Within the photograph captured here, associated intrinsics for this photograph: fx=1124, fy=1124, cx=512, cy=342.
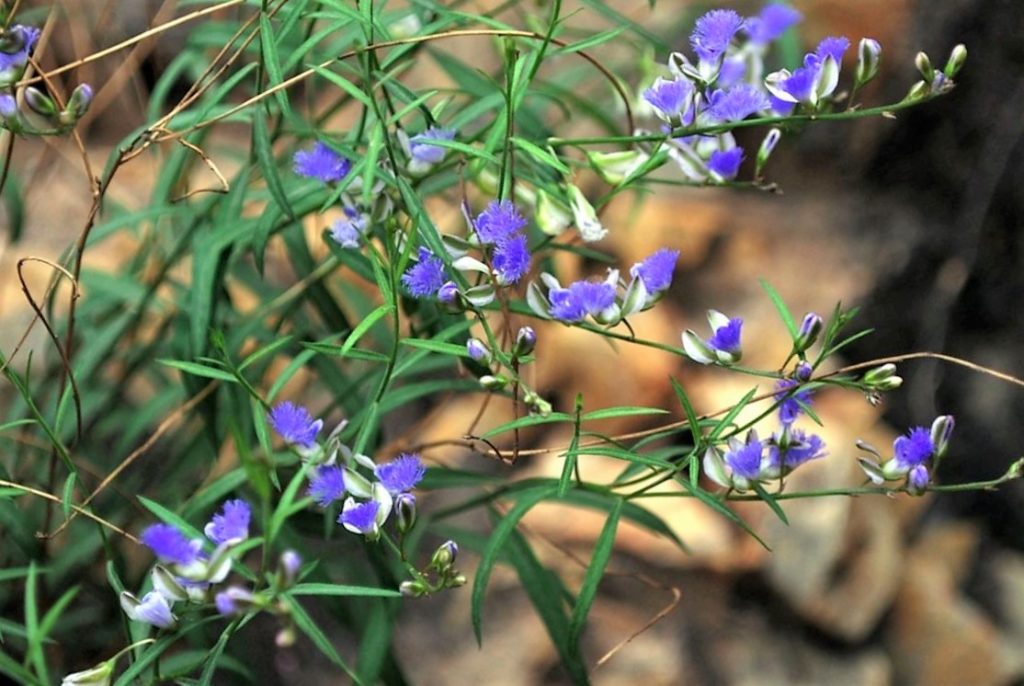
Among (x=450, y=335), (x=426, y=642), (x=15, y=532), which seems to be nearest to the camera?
(x=450, y=335)

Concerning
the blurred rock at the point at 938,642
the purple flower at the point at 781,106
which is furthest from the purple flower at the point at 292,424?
the blurred rock at the point at 938,642

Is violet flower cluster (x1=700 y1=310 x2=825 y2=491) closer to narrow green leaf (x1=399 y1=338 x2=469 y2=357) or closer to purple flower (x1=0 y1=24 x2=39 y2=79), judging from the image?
narrow green leaf (x1=399 y1=338 x2=469 y2=357)

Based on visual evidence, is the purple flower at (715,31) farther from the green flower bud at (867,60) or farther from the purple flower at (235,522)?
the purple flower at (235,522)

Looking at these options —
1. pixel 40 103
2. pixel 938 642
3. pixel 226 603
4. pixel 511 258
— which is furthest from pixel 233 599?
pixel 938 642

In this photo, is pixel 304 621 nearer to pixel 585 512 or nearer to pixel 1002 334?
pixel 585 512

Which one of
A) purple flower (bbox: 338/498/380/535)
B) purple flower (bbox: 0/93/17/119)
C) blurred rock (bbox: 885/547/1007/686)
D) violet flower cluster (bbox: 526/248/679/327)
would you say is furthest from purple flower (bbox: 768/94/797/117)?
blurred rock (bbox: 885/547/1007/686)

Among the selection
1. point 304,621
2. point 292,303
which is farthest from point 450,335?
point 292,303

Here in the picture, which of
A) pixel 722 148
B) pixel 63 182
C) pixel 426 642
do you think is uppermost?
pixel 722 148
